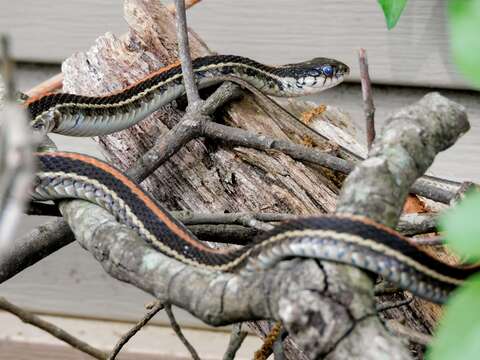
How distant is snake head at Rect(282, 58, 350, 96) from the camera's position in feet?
6.72

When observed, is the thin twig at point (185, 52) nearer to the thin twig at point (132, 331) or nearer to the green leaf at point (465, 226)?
the thin twig at point (132, 331)

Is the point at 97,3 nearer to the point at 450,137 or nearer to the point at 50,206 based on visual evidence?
the point at 50,206

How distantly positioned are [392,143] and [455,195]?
21.2 inches

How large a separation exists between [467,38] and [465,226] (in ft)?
0.28

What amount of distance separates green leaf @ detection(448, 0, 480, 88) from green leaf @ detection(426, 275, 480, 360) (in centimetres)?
10

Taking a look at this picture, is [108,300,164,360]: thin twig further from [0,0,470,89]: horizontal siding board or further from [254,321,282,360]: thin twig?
[0,0,470,89]: horizontal siding board

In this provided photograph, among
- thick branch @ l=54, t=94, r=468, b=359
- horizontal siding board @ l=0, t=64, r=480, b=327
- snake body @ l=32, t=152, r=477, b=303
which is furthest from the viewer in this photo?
horizontal siding board @ l=0, t=64, r=480, b=327

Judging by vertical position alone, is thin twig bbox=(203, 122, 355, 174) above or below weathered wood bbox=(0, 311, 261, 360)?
above

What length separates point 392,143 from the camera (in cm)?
80

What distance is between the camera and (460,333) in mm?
344

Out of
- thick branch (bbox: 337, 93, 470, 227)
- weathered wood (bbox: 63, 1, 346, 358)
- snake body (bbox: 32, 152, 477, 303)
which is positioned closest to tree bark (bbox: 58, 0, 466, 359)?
weathered wood (bbox: 63, 1, 346, 358)

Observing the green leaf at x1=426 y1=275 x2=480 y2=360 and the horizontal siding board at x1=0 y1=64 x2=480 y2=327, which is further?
the horizontal siding board at x1=0 y1=64 x2=480 y2=327

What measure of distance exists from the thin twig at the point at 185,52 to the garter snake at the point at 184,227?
0.36 ft

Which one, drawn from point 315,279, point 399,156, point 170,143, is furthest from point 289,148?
point 315,279
